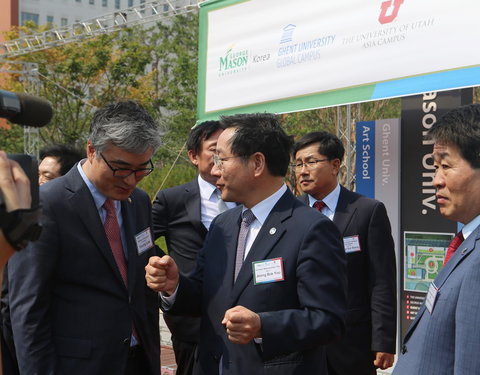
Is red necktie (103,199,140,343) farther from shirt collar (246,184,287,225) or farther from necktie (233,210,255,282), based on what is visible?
shirt collar (246,184,287,225)

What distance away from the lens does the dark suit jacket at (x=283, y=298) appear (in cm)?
264

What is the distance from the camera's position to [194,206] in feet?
14.7

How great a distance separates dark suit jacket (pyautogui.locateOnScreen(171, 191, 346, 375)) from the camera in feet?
8.66

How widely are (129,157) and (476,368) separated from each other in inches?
66.2

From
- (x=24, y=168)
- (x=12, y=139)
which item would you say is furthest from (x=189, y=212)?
(x=12, y=139)

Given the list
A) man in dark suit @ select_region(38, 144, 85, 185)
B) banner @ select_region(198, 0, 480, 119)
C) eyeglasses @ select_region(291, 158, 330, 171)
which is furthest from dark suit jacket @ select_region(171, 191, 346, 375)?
banner @ select_region(198, 0, 480, 119)

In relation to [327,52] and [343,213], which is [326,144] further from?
[327,52]

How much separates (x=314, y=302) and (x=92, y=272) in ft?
3.13

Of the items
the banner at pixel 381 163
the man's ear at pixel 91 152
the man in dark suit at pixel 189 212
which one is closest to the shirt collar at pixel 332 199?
the man in dark suit at pixel 189 212

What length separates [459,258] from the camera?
2.31m

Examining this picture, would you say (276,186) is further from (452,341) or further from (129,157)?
(452,341)

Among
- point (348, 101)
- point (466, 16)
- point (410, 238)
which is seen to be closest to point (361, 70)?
point (348, 101)

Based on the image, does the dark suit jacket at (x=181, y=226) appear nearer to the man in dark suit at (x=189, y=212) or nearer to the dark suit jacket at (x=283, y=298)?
the man in dark suit at (x=189, y=212)

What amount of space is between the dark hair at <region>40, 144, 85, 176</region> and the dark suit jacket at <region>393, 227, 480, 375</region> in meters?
2.93
